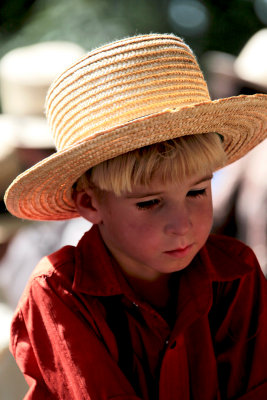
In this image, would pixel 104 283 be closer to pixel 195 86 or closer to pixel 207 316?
pixel 207 316

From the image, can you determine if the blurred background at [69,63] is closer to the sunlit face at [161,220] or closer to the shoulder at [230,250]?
the shoulder at [230,250]

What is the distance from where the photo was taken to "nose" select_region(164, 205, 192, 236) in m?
1.42

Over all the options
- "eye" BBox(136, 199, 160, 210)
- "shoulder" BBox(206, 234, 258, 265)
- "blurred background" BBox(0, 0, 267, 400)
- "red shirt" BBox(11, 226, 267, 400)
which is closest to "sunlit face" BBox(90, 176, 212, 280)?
"eye" BBox(136, 199, 160, 210)

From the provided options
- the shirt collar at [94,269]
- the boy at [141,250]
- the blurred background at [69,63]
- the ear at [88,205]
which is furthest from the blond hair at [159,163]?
the blurred background at [69,63]

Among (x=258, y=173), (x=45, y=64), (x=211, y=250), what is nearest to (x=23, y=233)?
(x=45, y=64)

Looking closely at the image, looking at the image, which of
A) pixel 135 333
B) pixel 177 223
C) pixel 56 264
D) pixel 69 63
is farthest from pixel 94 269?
pixel 69 63

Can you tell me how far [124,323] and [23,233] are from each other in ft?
5.51

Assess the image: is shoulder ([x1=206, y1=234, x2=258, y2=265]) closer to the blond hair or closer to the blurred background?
the blond hair

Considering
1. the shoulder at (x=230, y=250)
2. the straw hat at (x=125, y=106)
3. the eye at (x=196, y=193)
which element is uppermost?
the straw hat at (x=125, y=106)

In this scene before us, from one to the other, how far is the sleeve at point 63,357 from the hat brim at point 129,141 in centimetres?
25

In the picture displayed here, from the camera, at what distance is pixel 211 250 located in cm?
177

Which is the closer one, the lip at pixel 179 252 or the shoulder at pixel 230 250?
the lip at pixel 179 252

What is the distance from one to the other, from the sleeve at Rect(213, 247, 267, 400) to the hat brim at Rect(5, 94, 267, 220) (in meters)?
0.41

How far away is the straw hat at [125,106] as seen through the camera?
128 centimetres
